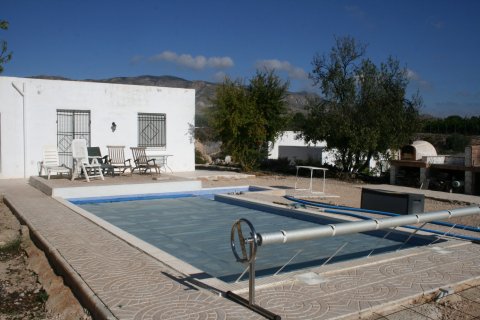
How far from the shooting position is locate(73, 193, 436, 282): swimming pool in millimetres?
6422

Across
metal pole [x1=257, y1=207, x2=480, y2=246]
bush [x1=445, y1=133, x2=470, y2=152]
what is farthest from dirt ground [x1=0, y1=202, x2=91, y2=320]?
bush [x1=445, y1=133, x2=470, y2=152]

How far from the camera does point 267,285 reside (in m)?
4.32

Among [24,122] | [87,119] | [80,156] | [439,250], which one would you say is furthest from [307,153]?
[439,250]

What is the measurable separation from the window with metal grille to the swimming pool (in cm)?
486

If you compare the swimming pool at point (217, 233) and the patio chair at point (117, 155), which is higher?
the patio chair at point (117, 155)

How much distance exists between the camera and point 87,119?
1539cm

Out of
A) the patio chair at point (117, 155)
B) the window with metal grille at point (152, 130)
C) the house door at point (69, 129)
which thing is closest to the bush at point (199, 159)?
the window with metal grille at point (152, 130)

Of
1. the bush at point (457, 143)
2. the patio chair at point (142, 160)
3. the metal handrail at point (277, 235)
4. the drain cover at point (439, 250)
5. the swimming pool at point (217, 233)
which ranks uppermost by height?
the bush at point (457, 143)

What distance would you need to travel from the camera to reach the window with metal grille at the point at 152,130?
53.8 ft

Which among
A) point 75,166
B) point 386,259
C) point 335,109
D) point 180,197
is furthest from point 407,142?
point 386,259

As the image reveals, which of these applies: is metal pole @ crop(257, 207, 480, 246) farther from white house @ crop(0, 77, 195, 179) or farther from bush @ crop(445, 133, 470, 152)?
bush @ crop(445, 133, 470, 152)

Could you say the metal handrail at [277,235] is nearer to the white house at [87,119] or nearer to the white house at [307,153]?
the white house at [87,119]

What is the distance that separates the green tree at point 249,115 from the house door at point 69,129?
4.62 m

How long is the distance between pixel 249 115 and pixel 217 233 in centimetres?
967
